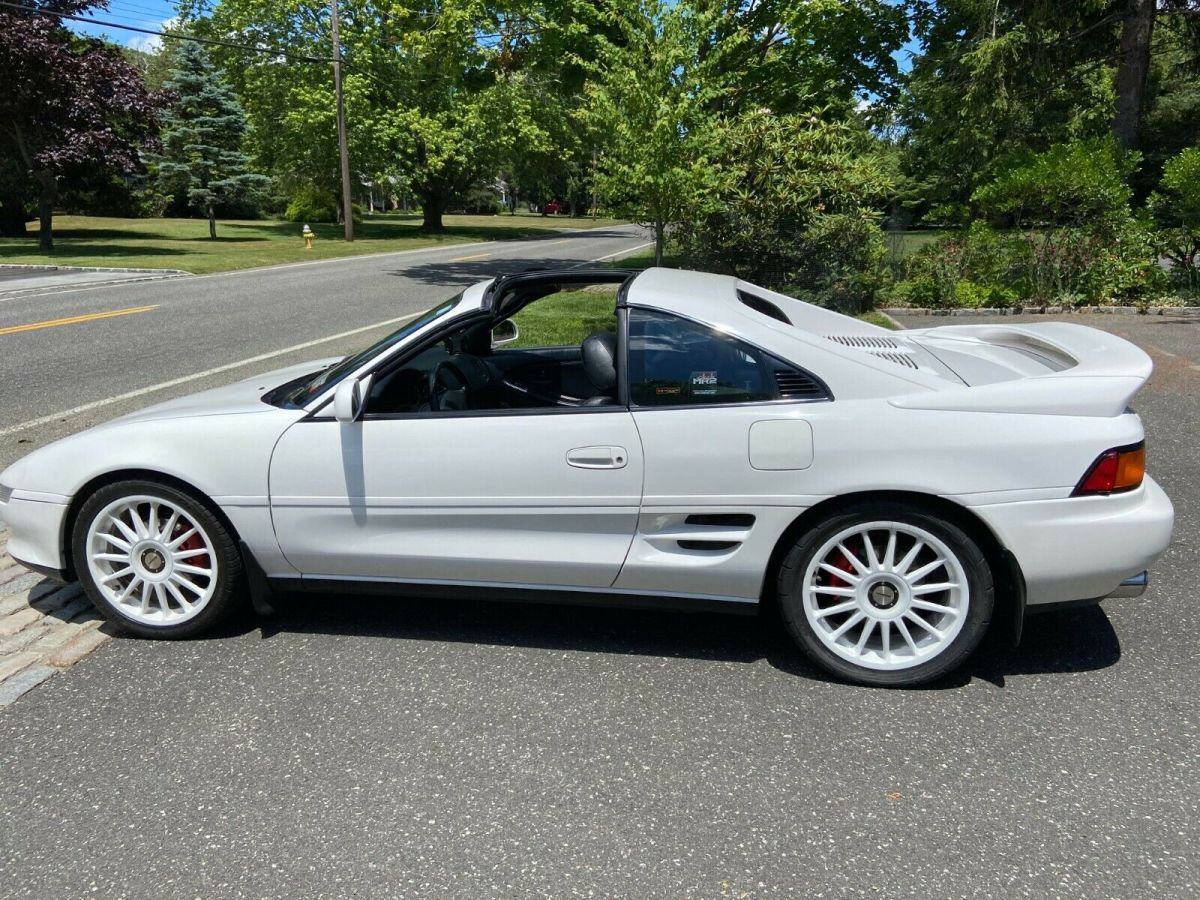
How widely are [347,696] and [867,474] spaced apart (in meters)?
1.96

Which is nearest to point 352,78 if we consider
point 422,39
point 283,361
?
point 422,39

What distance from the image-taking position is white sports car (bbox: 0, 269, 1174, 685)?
312 centimetres

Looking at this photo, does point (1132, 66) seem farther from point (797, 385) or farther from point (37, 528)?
point (37, 528)

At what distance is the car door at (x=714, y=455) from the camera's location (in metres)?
3.21

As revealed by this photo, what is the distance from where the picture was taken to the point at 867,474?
3.13 metres

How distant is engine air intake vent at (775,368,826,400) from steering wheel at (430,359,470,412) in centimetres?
125

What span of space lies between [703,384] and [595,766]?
135cm

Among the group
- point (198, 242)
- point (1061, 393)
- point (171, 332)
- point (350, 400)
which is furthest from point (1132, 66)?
point (198, 242)

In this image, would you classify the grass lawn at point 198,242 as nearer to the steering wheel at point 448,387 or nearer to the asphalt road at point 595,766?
the steering wheel at point 448,387

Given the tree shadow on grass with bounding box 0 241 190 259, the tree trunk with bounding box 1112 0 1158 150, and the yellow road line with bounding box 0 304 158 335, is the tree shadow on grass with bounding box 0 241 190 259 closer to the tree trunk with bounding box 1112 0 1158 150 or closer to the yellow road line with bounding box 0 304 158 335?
the yellow road line with bounding box 0 304 158 335

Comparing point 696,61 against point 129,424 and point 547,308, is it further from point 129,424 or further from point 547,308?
point 129,424

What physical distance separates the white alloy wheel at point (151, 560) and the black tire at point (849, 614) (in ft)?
7.21

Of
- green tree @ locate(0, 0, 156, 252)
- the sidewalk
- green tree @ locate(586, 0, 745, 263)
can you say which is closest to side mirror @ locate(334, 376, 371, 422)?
the sidewalk

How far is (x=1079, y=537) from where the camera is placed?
10.1 feet
